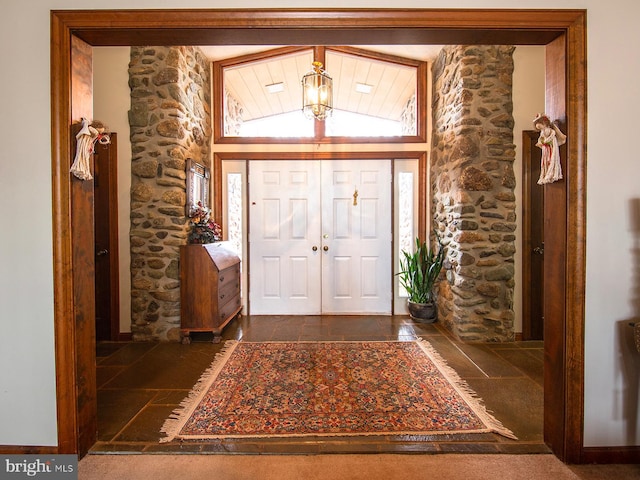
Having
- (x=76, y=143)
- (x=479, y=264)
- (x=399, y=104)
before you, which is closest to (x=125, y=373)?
(x=76, y=143)

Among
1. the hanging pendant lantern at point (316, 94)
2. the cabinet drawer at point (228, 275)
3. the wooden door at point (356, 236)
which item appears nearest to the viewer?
the cabinet drawer at point (228, 275)

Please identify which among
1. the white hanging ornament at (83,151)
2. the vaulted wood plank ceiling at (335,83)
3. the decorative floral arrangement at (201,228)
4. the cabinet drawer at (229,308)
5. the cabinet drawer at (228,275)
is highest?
the vaulted wood plank ceiling at (335,83)

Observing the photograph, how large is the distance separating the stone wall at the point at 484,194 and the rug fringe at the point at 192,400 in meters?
2.17

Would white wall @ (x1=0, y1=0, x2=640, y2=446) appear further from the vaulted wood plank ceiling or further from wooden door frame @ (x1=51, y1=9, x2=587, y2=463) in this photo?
the vaulted wood plank ceiling

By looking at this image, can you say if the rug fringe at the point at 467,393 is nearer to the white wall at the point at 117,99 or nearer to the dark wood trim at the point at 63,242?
the dark wood trim at the point at 63,242

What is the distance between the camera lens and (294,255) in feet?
13.6

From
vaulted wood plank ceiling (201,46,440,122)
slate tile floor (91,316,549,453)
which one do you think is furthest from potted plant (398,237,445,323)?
vaulted wood plank ceiling (201,46,440,122)

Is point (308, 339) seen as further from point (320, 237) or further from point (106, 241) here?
point (106, 241)

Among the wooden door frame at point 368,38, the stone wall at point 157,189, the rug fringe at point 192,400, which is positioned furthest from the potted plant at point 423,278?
the stone wall at point 157,189

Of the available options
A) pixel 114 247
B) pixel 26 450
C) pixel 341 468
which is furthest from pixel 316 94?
pixel 26 450

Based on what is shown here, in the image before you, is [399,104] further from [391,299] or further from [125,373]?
[125,373]

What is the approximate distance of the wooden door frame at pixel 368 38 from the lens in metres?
1.53

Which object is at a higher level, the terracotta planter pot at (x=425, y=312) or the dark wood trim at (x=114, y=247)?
the dark wood trim at (x=114, y=247)

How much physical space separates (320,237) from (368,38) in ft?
8.80
